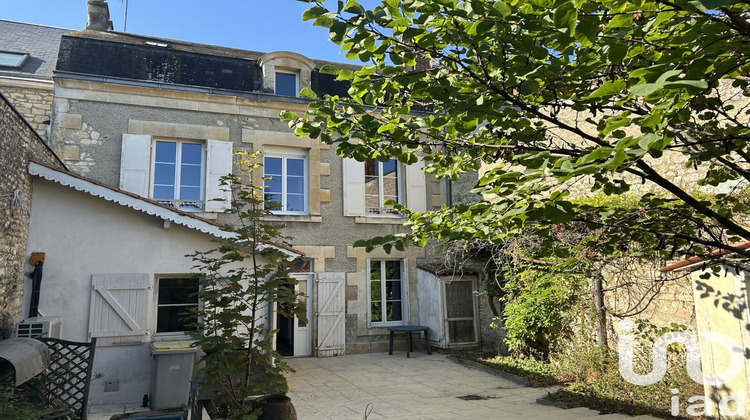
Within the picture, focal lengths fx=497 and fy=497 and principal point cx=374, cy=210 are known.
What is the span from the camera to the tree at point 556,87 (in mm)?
1632

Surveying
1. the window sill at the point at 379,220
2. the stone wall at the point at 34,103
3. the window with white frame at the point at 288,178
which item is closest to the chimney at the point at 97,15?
the stone wall at the point at 34,103

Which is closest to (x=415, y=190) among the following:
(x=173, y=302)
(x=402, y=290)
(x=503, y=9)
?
(x=402, y=290)

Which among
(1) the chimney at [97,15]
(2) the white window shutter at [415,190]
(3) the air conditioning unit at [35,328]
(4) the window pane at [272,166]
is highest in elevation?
(1) the chimney at [97,15]

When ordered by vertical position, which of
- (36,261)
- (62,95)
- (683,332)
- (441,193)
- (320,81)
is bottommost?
(683,332)

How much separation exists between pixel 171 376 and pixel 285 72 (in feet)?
21.8

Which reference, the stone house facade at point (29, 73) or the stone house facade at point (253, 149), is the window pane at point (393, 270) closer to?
the stone house facade at point (253, 149)

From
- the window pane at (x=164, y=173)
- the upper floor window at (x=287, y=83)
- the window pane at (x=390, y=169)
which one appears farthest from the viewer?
the window pane at (x=390, y=169)

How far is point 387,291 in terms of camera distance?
10320 millimetres

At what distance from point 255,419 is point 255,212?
1446 millimetres

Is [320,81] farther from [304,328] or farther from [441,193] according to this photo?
[304,328]

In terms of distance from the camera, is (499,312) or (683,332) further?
(499,312)

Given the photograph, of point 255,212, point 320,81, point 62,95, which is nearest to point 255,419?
point 255,212

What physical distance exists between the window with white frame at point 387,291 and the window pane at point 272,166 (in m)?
2.65

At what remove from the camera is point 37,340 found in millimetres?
4719
